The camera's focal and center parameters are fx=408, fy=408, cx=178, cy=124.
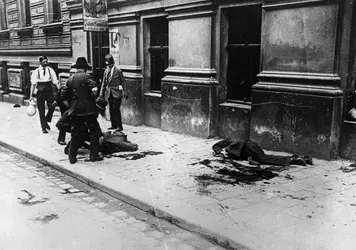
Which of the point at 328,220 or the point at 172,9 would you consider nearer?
the point at 328,220

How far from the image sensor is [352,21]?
23.2 feet

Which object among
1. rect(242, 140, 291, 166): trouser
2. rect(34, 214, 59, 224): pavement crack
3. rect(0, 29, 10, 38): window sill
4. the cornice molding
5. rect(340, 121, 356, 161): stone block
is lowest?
rect(34, 214, 59, 224): pavement crack

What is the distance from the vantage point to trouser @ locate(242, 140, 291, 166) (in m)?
7.17

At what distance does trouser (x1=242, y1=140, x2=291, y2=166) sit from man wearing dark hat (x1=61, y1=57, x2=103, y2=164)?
2806 mm

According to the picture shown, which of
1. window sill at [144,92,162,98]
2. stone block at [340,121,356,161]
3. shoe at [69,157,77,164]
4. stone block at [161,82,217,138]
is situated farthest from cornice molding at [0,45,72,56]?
stone block at [340,121,356,161]

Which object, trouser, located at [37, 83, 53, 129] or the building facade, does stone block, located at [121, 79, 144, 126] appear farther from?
trouser, located at [37, 83, 53, 129]

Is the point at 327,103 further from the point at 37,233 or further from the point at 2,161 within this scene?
the point at 2,161

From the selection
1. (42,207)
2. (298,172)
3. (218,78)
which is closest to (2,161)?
(42,207)

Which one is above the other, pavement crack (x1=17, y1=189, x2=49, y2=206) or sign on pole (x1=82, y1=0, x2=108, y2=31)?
sign on pole (x1=82, y1=0, x2=108, y2=31)

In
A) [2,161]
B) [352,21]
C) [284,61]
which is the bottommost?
[2,161]

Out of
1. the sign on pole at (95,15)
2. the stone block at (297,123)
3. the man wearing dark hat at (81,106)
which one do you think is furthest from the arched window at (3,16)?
the stone block at (297,123)

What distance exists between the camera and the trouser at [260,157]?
7168mm

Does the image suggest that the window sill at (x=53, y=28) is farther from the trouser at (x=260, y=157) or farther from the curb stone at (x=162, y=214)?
the trouser at (x=260, y=157)

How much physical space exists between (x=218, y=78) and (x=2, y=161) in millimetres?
5041
